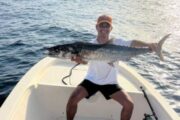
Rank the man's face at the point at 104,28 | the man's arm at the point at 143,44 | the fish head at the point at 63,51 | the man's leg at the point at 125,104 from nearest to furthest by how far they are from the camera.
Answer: the fish head at the point at 63,51, the man's arm at the point at 143,44, the man's leg at the point at 125,104, the man's face at the point at 104,28

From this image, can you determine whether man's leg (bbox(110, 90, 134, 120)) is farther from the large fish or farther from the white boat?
the large fish

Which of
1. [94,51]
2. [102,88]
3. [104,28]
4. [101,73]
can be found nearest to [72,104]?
[102,88]

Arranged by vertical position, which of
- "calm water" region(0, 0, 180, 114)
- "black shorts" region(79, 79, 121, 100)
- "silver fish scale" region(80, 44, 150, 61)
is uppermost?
"silver fish scale" region(80, 44, 150, 61)

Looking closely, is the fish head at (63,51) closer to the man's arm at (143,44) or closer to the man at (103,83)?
the man at (103,83)

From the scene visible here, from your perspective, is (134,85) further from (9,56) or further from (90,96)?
(9,56)

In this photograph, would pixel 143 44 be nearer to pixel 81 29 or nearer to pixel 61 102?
pixel 61 102

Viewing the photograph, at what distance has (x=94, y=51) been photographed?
530 cm

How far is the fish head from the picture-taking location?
5.11 metres

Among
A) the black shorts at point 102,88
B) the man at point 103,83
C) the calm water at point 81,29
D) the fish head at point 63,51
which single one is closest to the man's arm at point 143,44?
the man at point 103,83

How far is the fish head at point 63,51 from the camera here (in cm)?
511

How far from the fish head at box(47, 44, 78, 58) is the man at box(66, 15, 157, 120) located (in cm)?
73

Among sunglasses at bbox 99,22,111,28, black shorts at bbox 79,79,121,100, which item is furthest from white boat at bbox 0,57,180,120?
sunglasses at bbox 99,22,111,28

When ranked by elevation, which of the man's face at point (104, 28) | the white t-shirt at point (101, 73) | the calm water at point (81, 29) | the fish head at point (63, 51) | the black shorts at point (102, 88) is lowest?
the calm water at point (81, 29)

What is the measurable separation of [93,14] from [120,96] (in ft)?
43.2
